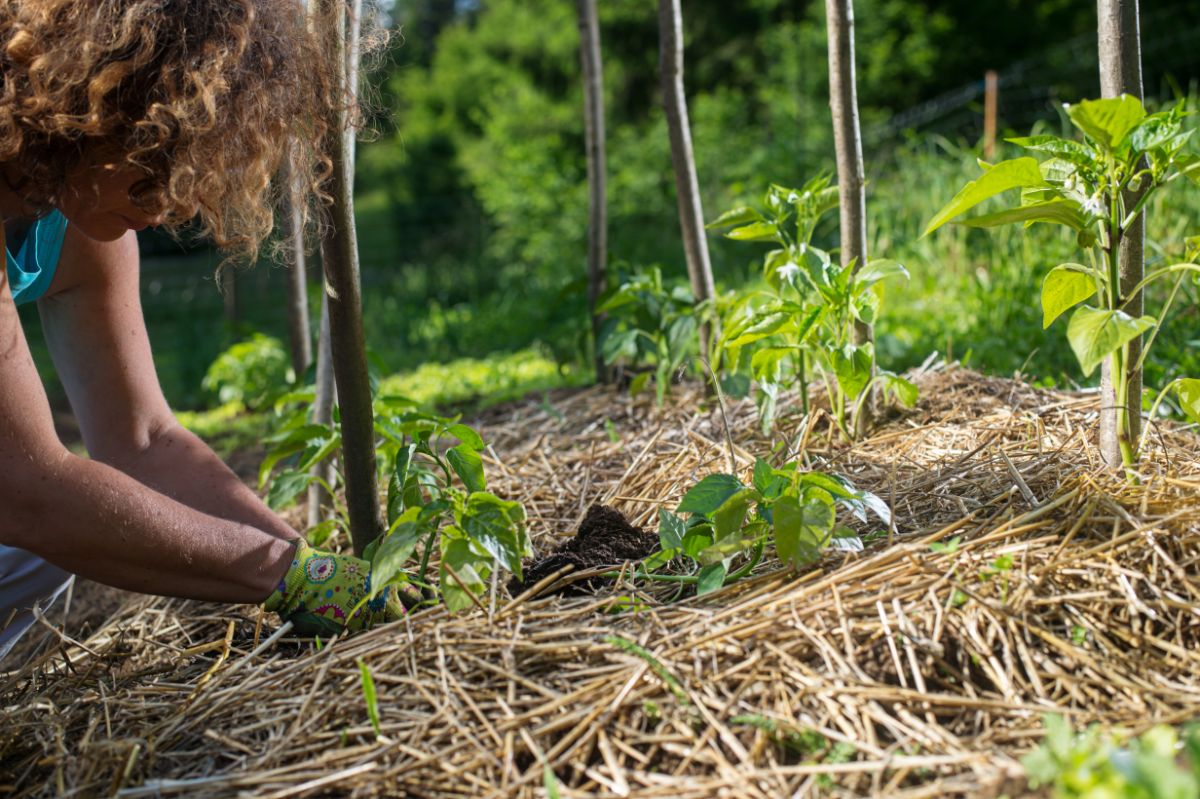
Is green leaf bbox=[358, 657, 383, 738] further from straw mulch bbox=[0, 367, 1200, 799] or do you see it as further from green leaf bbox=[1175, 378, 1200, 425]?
green leaf bbox=[1175, 378, 1200, 425]

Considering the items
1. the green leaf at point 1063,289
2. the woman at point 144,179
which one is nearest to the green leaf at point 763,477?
the green leaf at point 1063,289

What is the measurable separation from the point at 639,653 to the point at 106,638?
128 cm

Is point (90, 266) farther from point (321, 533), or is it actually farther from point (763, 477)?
point (763, 477)

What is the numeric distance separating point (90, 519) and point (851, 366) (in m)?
1.40

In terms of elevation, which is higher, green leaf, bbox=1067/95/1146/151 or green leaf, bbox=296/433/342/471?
green leaf, bbox=1067/95/1146/151

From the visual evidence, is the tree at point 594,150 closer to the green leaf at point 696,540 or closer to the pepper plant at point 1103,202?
the green leaf at point 696,540

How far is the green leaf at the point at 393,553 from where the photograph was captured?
4.75ft

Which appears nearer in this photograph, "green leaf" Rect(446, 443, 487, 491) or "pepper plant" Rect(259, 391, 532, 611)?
"pepper plant" Rect(259, 391, 532, 611)

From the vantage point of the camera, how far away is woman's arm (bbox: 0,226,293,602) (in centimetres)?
147

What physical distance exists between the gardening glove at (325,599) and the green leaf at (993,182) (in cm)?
109

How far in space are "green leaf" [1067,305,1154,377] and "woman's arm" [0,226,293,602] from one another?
134 cm

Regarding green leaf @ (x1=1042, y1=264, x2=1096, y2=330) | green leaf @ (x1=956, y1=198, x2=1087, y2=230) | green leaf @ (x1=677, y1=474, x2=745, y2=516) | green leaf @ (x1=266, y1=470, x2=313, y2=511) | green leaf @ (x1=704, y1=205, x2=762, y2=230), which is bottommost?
green leaf @ (x1=266, y1=470, x2=313, y2=511)

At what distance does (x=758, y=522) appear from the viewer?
156 cm

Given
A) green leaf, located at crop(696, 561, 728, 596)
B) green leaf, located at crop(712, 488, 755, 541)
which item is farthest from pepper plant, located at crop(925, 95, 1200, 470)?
green leaf, located at crop(696, 561, 728, 596)
